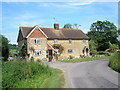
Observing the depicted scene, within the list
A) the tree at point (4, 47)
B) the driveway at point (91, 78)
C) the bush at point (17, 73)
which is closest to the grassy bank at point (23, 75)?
the bush at point (17, 73)

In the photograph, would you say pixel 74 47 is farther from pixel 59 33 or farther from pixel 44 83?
pixel 44 83

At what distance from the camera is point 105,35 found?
6156cm

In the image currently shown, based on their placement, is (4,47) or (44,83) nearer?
(44,83)

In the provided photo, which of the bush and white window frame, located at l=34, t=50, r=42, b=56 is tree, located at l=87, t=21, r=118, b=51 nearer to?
white window frame, located at l=34, t=50, r=42, b=56

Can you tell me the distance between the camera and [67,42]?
41375mm

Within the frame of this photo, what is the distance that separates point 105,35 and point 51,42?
98.8ft

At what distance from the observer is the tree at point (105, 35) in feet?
198

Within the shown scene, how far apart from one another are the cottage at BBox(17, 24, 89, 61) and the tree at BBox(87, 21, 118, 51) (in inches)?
715

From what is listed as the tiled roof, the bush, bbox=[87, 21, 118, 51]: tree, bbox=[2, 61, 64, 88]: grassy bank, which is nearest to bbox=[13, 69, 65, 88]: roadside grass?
bbox=[2, 61, 64, 88]: grassy bank

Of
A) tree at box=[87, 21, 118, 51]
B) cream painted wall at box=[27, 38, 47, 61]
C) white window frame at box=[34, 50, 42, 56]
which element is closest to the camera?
cream painted wall at box=[27, 38, 47, 61]

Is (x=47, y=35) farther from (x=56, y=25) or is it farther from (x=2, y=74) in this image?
(x=2, y=74)

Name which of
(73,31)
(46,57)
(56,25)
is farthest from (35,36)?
(73,31)

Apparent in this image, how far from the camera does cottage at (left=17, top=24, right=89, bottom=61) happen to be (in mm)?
35938

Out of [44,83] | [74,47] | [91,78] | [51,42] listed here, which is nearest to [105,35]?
[74,47]
